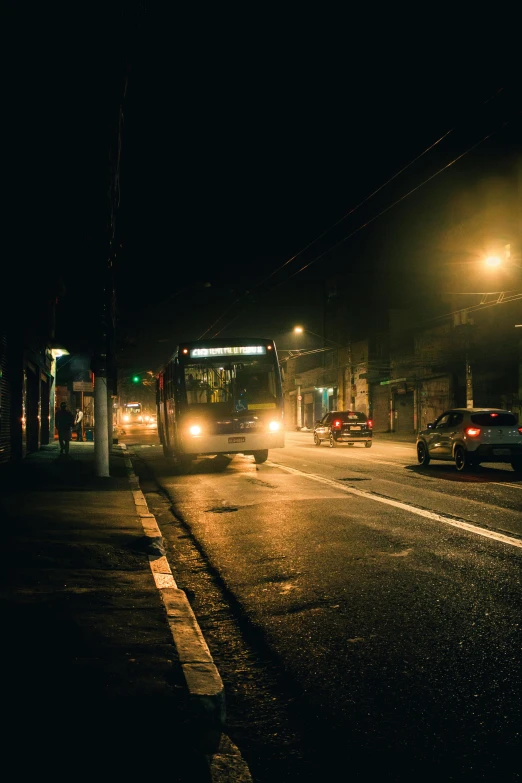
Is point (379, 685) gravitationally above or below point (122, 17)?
below

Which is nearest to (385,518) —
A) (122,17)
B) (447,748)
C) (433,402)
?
(447,748)

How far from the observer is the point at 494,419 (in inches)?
629

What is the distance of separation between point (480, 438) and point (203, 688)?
13.7m

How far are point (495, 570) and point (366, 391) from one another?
43.3m

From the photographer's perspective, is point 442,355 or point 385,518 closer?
point 385,518

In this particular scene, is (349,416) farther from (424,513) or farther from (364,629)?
(364,629)

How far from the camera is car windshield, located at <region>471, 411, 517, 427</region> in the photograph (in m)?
15.9

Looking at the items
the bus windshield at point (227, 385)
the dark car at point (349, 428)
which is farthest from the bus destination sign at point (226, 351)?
the dark car at point (349, 428)

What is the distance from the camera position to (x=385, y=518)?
909 cm

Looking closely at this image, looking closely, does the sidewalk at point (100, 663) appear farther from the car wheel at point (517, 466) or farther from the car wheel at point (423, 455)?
the car wheel at point (423, 455)

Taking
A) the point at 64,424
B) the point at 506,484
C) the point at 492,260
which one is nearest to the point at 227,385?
the point at 64,424

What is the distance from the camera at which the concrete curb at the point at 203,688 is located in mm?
2750

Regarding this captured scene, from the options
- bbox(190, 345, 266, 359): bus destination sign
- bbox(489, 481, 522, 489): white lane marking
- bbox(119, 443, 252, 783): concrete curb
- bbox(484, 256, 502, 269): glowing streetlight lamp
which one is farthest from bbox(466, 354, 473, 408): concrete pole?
bbox(119, 443, 252, 783): concrete curb

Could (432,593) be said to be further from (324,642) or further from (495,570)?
(324,642)
